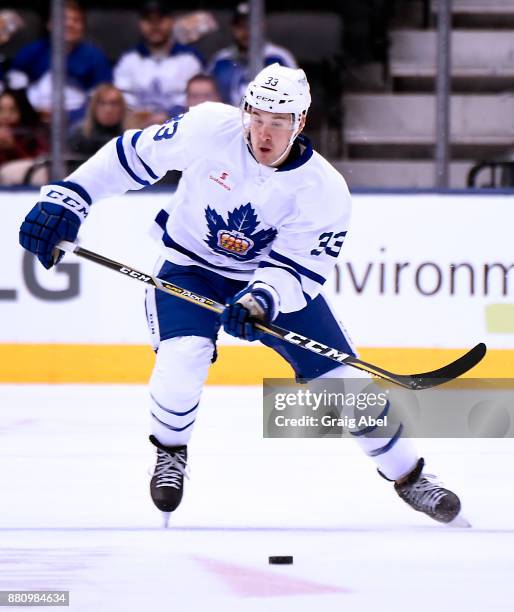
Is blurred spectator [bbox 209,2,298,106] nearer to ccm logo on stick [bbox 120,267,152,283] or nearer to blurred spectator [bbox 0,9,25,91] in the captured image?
blurred spectator [bbox 0,9,25,91]

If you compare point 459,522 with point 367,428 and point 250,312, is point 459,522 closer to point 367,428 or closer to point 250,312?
point 367,428

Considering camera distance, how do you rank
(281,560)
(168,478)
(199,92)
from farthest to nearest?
1. (199,92)
2. (168,478)
3. (281,560)

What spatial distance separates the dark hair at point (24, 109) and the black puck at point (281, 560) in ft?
10.8

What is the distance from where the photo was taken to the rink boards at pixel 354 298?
5328 mm

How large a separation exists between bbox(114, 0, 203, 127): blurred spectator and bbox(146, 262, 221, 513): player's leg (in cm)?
245

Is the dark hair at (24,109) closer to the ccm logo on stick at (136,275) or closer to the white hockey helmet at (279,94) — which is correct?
the ccm logo on stick at (136,275)

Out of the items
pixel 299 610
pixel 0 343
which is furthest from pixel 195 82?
pixel 299 610

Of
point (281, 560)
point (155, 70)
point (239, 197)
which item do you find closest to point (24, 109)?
point (155, 70)

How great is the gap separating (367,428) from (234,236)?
0.56 metres

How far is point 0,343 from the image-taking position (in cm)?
535

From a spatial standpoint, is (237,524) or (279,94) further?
(237,524)

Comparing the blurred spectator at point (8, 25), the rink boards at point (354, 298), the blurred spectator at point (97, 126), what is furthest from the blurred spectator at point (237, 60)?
the blurred spectator at point (8, 25)

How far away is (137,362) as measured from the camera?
5.33 meters

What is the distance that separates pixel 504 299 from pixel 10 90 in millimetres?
2224
